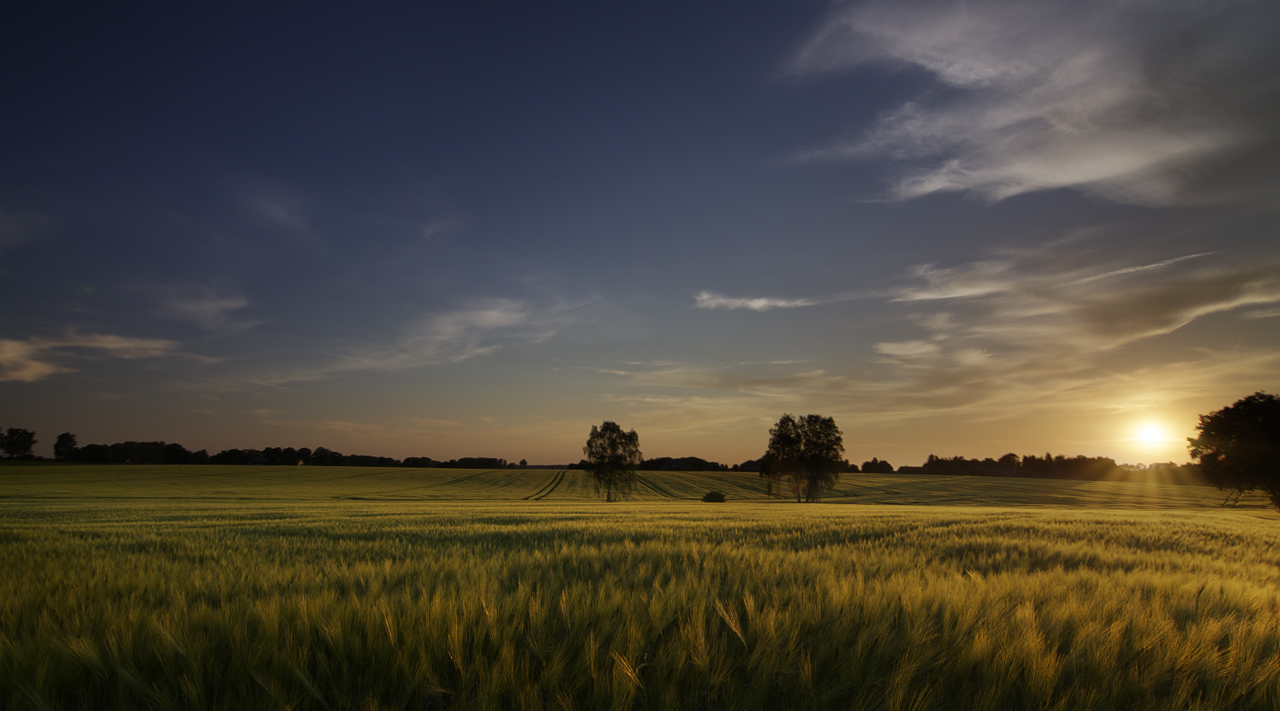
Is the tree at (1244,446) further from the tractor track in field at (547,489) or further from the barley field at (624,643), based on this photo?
the tractor track in field at (547,489)

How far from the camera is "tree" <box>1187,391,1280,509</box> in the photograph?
2939 centimetres

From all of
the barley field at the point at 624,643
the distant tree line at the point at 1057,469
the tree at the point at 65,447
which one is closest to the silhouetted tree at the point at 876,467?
the distant tree line at the point at 1057,469

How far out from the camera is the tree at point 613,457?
241 ft

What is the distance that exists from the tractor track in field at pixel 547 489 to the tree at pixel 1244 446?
181ft

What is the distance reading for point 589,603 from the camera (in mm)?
2383

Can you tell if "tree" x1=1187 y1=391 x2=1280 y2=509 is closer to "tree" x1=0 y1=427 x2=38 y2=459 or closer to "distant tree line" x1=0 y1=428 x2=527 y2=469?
"distant tree line" x1=0 y1=428 x2=527 y2=469

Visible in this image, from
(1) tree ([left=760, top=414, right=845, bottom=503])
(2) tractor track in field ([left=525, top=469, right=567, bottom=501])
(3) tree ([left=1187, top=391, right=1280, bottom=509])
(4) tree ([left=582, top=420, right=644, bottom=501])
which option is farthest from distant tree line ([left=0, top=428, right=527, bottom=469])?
(3) tree ([left=1187, top=391, right=1280, bottom=509])

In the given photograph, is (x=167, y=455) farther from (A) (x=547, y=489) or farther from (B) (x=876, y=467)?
(B) (x=876, y=467)

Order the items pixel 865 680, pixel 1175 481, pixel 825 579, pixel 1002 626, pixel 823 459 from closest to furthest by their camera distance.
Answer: pixel 865 680 < pixel 1002 626 < pixel 825 579 < pixel 823 459 < pixel 1175 481

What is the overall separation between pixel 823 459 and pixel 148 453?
148 m

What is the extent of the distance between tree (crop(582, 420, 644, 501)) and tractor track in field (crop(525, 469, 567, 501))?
24.6ft

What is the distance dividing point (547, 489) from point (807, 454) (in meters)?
37.8

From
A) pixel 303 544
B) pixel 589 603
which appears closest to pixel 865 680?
pixel 589 603

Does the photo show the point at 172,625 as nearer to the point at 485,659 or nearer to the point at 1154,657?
the point at 485,659
